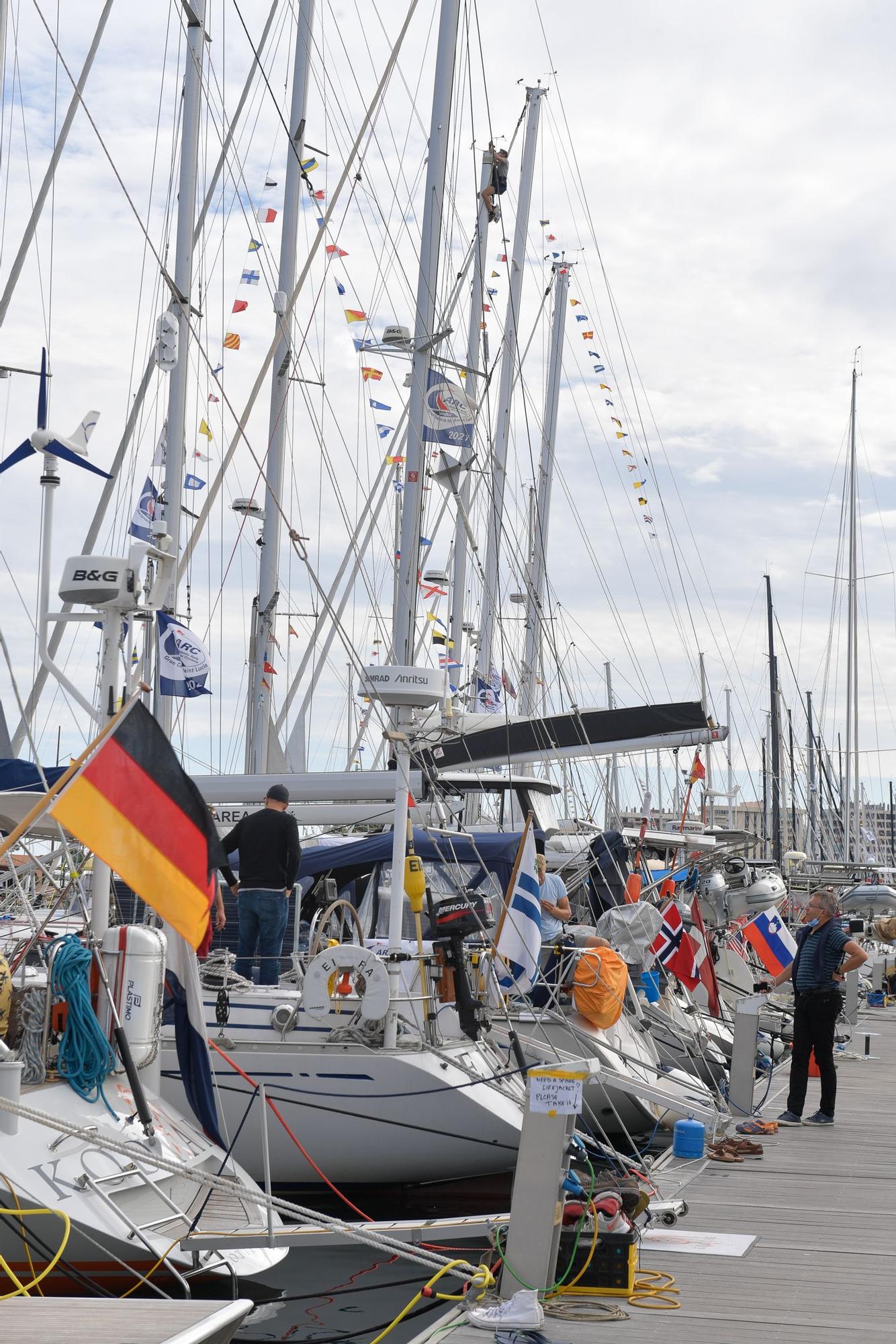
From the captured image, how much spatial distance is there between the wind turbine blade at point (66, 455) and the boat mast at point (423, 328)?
4560 mm

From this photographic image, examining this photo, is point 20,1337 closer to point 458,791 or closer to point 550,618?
point 458,791

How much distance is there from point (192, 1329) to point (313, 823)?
32.5 ft

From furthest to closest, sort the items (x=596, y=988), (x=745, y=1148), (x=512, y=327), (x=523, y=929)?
(x=512, y=327), (x=596, y=988), (x=523, y=929), (x=745, y=1148)

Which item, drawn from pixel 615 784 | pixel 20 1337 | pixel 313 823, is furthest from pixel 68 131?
pixel 615 784

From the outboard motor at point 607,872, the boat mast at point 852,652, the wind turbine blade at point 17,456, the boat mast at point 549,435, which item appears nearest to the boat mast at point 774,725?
the boat mast at point 852,652

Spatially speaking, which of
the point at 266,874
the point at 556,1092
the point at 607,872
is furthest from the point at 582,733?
the point at 556,1092

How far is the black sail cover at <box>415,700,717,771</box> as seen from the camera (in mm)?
15242

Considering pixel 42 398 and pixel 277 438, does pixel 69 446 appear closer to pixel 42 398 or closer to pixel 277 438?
pixel 42 398

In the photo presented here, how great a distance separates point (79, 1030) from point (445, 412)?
319 inches

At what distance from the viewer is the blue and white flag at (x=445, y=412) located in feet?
44.5

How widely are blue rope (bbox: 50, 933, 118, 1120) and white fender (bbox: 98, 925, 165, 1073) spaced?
0.15m

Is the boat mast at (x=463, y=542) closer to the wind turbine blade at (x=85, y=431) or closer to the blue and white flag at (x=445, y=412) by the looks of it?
the blue and white flag at (x=445, y=412)

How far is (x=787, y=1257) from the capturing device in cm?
727

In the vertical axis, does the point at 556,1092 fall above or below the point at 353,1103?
above
